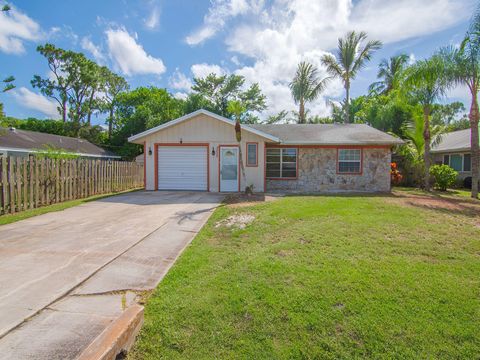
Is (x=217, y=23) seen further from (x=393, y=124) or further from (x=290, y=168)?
(x=393, y=124)

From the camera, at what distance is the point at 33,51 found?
32.4 metres

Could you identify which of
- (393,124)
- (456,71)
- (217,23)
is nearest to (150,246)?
(217,23)

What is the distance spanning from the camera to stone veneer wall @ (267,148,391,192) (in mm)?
13828

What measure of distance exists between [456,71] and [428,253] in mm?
11065

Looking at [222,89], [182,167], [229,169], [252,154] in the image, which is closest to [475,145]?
[252,154]

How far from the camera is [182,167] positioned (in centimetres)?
1350

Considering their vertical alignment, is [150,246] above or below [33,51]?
below

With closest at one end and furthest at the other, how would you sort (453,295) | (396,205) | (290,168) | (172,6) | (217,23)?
1. (453,295)
2. (396,205)
3. (172,6)
4. (217,23)
5. (290,168)

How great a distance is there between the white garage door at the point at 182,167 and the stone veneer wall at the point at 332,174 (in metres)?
3.69

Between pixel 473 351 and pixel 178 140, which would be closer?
pixel 473 351

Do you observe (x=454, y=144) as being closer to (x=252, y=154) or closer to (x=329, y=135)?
(x=329, y=135)

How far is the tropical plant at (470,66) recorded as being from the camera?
36.8 ft

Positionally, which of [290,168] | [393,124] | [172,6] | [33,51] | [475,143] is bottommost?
[290,168]

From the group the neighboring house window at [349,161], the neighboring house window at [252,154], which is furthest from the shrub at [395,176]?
the neighboring house window at [252,154]
